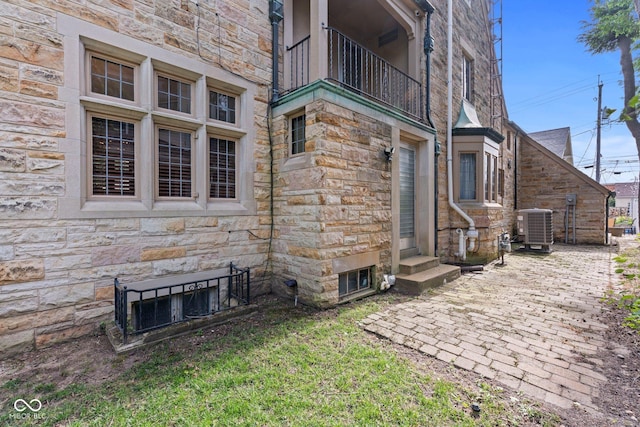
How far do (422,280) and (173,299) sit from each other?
13.0 feet

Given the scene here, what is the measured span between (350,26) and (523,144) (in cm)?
1095

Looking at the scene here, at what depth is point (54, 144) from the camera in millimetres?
2977

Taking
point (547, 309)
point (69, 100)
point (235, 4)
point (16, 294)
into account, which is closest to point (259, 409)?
point (16, 294)

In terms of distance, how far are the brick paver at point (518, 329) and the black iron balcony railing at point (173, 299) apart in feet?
6.58

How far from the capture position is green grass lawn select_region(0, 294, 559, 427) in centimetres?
194

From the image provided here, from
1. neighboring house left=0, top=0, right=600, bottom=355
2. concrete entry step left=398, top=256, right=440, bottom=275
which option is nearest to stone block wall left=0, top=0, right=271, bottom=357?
neighboring house left=0, top=0, right=600, bottom=355

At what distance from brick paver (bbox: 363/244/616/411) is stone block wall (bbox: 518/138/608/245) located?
22.2 feet

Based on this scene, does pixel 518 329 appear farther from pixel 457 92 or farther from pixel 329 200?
pixel 457 92

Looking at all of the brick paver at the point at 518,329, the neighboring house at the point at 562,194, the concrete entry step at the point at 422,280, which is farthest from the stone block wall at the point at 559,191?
the concrete entry step at the point at 422,280

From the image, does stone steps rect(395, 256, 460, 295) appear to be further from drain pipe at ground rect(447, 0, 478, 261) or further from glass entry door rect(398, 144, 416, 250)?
drain pipe at ground rect(447, 0, 478, 261)

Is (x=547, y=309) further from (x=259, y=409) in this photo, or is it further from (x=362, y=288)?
(x=259, y=409)

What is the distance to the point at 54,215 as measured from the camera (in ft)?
9.73

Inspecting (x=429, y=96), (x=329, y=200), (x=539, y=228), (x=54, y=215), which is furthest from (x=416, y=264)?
(x=539, y=228)

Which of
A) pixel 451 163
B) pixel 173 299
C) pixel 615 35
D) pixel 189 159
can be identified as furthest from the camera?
pixel 615 35
